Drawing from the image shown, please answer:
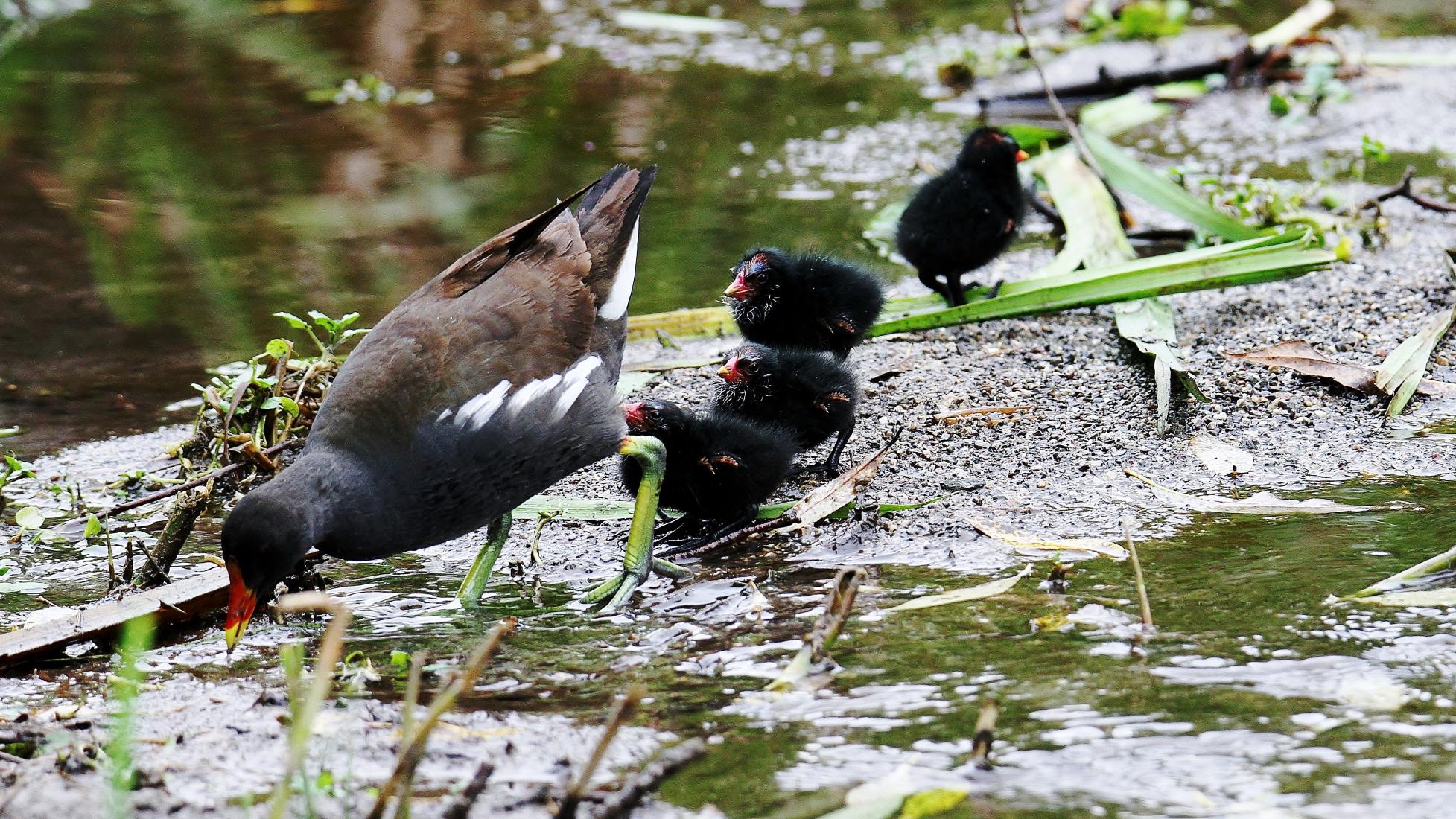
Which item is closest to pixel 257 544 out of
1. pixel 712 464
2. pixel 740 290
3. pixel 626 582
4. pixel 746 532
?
pixel 626 582

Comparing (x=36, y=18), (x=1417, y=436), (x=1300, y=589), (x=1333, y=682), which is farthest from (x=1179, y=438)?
(x=36, y=18)

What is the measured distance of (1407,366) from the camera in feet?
13.8

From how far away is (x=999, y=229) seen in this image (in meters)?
5.07

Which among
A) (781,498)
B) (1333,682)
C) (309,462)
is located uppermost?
(309,462)

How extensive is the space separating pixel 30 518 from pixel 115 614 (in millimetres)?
661

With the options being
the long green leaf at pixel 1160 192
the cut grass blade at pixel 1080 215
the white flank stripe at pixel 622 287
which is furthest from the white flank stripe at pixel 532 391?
the long green leaf at pixel 1160 192

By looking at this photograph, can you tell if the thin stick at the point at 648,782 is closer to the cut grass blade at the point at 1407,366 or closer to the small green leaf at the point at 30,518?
the small green leaf at the point at 30,518

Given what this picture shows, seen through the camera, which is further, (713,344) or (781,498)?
(713,344)

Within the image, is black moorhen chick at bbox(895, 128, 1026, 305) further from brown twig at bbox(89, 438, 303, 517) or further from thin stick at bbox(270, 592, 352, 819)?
thin stick at bbox(270, 592, 352, 819)

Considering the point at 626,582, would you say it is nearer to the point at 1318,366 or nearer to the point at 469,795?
the point at 469,795

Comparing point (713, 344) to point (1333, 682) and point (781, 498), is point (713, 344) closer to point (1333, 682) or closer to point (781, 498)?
point (781, 498)

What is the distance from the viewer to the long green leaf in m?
5.30

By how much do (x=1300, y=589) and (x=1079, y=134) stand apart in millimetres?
3326

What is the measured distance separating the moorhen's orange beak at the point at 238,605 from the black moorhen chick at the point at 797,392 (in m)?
1.49
